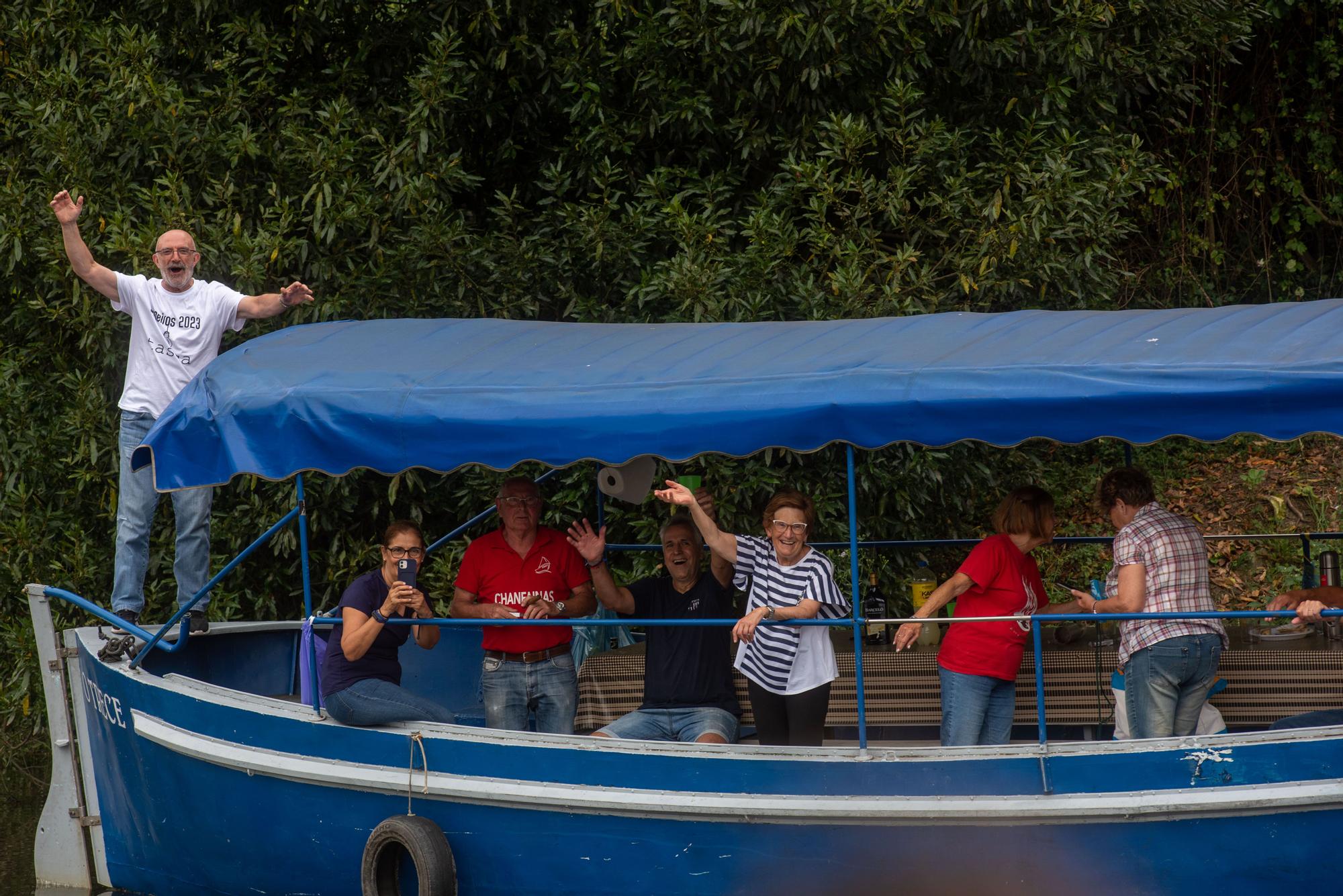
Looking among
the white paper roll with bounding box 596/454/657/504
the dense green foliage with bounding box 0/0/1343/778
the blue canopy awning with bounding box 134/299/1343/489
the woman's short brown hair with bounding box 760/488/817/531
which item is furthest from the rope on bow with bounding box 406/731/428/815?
the dense green foliage with bounding box 0/0/1343/778

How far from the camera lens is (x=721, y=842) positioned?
5.58 meters

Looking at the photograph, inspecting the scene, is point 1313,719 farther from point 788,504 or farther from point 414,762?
point 414,762

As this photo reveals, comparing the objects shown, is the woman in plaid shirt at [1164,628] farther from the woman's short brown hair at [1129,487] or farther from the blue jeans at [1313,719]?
the blue jeans at [1313,719]

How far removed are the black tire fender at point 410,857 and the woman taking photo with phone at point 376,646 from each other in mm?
437

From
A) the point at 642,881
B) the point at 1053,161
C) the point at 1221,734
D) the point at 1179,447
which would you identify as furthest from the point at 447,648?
the point at 1179,447

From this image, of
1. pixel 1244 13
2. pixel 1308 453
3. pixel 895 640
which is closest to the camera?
pixel 895 640

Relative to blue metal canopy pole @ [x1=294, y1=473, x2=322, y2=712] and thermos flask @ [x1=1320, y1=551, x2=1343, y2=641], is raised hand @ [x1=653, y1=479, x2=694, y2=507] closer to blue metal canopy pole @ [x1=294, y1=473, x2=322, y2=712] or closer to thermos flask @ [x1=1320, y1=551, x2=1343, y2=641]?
blue metal canopy pole @ [x1=294, y1=473, x2=322, y2=712]

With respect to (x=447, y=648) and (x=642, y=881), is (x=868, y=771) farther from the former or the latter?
(x=447, y=648)

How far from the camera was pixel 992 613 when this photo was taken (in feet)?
19.5

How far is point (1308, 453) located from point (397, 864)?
31.9ft

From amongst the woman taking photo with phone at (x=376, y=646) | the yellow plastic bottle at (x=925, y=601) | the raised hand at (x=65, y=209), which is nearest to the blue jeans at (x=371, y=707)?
the woman taking photo with phone at (x=376, y=646)

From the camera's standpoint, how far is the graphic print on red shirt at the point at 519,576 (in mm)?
6566

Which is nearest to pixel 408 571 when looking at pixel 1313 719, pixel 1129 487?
pixel 1129 487

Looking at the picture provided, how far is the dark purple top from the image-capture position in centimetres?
625
